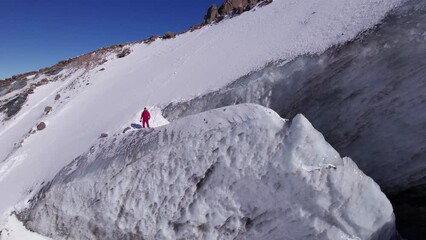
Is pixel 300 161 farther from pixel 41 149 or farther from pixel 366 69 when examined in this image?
pixel 41 149

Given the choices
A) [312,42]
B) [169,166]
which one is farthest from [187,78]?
[169,166]

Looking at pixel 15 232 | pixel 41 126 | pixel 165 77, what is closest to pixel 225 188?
pixel 15 232

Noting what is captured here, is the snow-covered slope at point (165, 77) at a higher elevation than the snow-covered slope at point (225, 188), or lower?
higher

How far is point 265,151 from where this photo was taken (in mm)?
11664

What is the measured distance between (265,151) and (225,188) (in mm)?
1795

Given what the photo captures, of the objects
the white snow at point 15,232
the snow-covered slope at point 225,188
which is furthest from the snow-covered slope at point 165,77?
the snow-covered slope at point 225,188

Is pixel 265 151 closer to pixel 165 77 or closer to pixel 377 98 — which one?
pixel 377 98

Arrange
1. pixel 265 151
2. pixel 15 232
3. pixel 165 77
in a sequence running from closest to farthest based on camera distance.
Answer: pixel 265 151, pixel 15 232, pixel 165 77

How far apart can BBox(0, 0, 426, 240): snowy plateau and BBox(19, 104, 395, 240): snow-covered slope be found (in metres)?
0.04

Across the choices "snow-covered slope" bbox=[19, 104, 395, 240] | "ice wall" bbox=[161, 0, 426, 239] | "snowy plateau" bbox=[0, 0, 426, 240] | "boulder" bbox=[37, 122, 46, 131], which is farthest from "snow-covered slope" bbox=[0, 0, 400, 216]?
"snow-covered slope" bbox=[19, 104, 395, 240]

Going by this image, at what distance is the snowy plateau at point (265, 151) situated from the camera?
37.2 feet

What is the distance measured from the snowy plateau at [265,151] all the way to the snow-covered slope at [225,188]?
39 millimetres

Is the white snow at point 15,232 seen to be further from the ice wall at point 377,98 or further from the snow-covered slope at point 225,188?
the ice wall at point 377,98

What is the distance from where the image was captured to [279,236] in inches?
457
